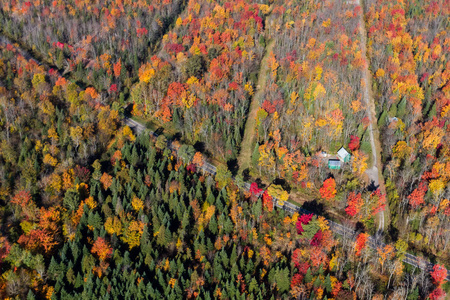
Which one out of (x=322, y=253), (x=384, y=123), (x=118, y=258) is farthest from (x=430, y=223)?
(x=118, y=258)

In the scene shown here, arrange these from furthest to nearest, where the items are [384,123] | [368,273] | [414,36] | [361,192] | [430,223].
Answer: [414,36], [384,123], [361,192], [430,223], [368,273]

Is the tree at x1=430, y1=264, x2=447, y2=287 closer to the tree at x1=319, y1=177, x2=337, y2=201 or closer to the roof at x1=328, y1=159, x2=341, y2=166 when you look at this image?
the tree at x1=319, y1=177, x2=337, y2=201

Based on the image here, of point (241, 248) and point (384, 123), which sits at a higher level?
point (384, 123)

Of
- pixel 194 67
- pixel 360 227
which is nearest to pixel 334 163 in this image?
pixel 360 227

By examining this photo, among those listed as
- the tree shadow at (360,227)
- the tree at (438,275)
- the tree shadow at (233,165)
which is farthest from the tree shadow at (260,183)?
the tree at (438,275)

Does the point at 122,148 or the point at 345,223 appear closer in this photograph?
the point at 345,223

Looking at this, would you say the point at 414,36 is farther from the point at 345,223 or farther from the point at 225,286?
the point at 225,286

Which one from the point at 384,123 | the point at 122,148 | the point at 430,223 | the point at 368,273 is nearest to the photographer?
the point at 368,273

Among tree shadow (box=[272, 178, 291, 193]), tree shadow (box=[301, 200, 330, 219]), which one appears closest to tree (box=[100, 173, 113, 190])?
tree shadow (box=[272, 178, 291, 193])
